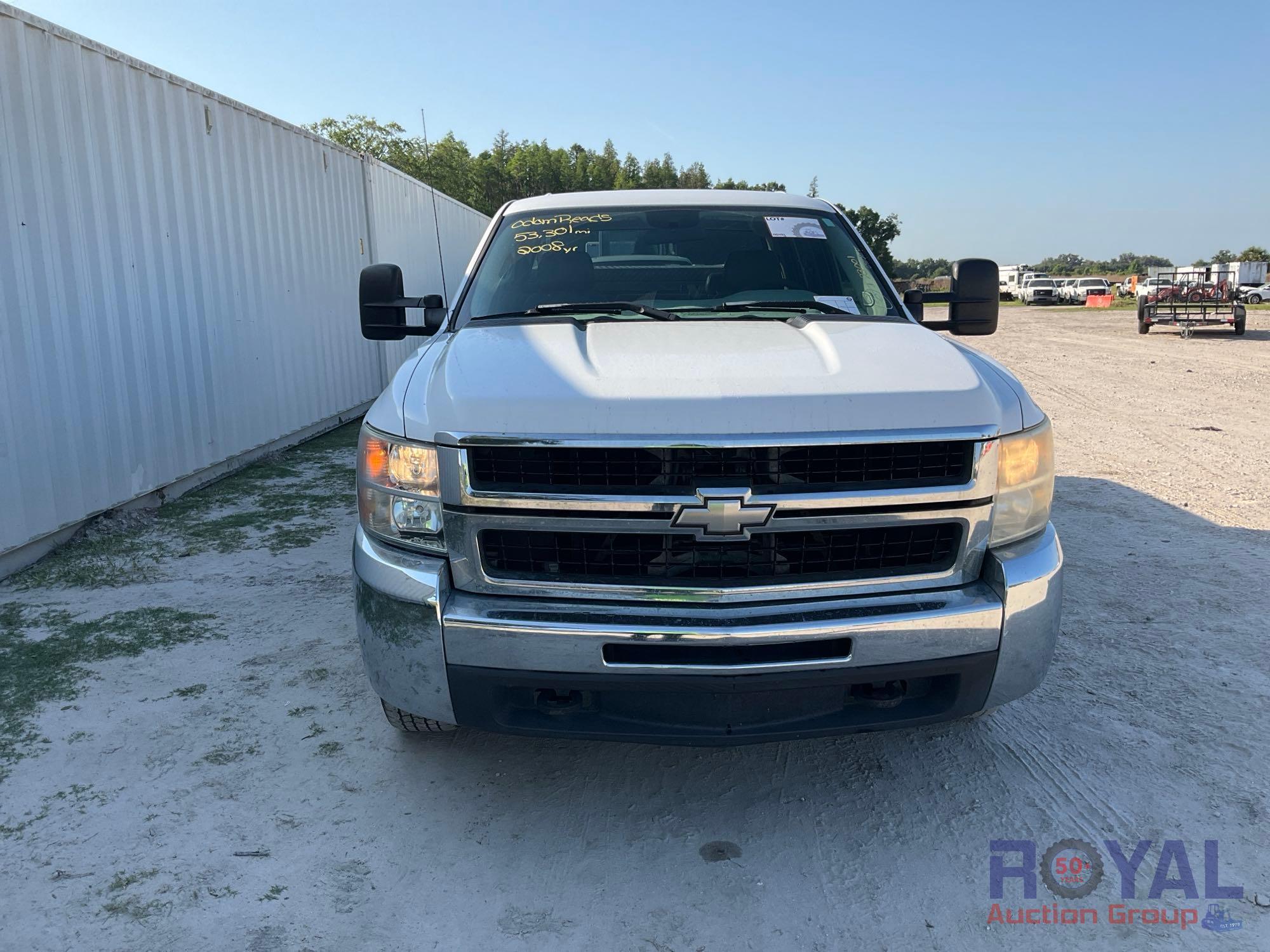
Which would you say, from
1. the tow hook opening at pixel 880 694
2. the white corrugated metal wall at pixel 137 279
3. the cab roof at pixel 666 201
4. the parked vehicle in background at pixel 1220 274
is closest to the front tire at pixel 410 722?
the tow hook opening at pixel 880 694

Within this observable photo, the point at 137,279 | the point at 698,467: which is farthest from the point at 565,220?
the point at 137,279

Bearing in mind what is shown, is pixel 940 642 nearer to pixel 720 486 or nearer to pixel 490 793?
pixel 720 486

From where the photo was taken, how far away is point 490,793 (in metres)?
2.88

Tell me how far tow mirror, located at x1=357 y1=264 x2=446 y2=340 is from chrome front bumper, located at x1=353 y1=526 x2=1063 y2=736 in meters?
1.47

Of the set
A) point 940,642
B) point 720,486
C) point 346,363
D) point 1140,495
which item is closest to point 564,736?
point 720,486

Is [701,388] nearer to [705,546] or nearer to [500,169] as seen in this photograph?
[705,546]

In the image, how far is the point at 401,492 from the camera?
2492 mm

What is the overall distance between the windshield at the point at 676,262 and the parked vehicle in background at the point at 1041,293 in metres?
52.3

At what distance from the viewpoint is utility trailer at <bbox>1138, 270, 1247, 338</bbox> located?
22.1m

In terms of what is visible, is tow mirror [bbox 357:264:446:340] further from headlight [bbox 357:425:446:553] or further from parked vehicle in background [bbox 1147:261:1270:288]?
parked vehicle in background [bbox 1147:261:1270:288]

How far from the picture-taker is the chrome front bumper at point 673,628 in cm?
233

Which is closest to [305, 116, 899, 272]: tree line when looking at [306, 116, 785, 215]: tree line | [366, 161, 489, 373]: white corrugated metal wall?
[306, 116, 785, 215]: tree line

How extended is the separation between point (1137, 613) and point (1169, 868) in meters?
2.03

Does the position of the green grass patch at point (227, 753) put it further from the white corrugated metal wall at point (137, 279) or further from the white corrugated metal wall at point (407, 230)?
the white corrugated metal wall at point (407, 230)
